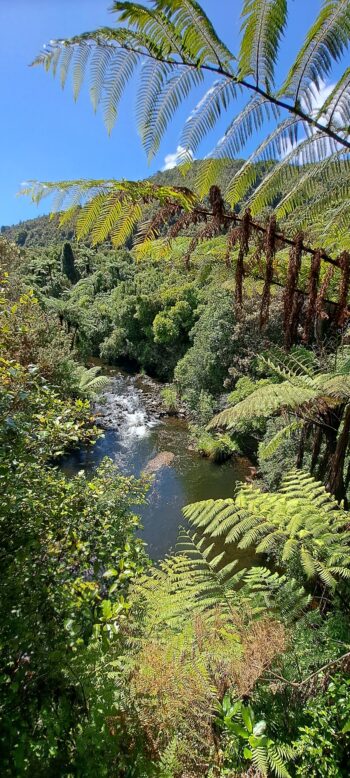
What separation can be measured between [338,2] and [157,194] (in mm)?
1114

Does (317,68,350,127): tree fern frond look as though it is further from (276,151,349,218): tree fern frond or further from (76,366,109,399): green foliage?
(76,366,109,399): green foliage

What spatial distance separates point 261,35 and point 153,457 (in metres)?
10.8

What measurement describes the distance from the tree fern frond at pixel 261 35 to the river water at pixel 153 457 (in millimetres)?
5355

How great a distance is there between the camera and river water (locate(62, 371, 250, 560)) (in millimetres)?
8750

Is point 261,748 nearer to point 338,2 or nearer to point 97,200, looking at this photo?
point 97,200

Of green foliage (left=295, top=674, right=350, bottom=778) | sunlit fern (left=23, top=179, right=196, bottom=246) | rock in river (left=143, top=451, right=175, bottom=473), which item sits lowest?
rock in river (left=143, top=451, right=175, bottom=473)

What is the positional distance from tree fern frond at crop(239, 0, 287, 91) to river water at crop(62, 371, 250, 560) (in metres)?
5.36

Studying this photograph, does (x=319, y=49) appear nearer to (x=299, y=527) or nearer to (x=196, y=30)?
(x=196, y=30)

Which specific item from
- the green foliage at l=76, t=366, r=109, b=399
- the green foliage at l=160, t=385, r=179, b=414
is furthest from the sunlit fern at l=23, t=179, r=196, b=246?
the green foliage at l=160, t=385, r=179, b=414

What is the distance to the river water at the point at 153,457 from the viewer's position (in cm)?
875

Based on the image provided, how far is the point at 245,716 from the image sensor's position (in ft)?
5.53

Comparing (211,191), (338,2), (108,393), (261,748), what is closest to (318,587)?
(261,748)

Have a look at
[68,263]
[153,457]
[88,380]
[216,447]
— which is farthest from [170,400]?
[68,263]

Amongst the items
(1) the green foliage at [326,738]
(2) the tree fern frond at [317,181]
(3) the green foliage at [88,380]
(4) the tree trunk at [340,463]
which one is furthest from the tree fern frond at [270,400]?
(3) the green foliage at [88,380]
